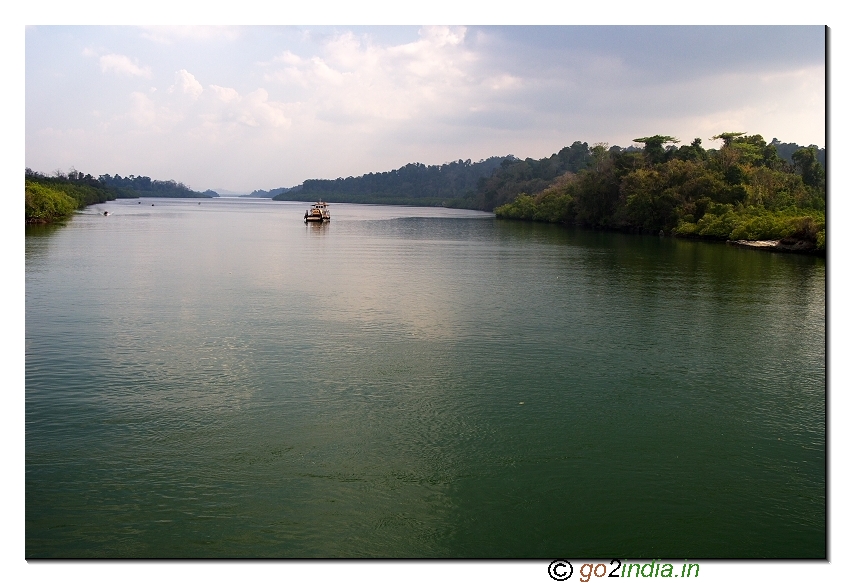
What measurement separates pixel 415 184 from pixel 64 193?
11325 centimetres

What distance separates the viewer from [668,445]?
9.25 metres

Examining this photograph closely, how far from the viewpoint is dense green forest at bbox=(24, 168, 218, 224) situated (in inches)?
1747

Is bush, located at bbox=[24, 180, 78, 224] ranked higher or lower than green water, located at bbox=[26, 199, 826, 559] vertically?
higher

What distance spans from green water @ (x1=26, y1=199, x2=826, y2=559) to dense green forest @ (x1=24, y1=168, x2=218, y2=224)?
194 inches

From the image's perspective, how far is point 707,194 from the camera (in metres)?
46.8

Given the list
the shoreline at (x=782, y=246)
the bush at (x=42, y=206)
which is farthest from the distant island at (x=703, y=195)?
the bush at (x=42, y=206)

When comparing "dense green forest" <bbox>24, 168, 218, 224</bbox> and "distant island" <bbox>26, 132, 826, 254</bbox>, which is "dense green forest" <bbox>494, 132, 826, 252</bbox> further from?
"dense green forest" <bbox>24, 168, 218, 224</bbox>

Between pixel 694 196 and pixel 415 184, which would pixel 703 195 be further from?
pixel 415 184

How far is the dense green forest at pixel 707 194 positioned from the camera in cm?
4047

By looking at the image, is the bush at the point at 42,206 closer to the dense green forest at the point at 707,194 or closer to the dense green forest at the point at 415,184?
the dense green forest at the point at 707,194

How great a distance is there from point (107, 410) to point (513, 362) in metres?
6.46

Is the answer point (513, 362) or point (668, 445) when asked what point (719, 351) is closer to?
point (513, 362)

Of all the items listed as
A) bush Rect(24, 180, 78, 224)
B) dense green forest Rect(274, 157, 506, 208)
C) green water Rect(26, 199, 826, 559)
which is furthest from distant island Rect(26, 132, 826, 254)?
dense green forest Rect(274, 157, 506, 208)

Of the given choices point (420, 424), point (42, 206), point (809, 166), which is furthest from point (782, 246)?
point (42, 206)
